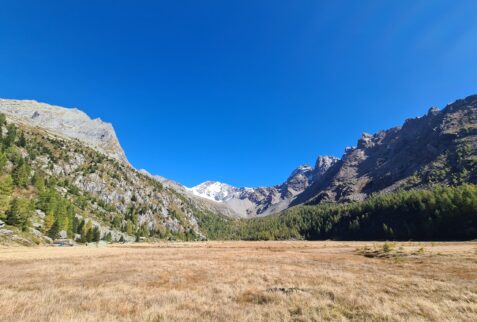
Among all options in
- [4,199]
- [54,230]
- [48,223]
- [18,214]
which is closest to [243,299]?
[4,199]

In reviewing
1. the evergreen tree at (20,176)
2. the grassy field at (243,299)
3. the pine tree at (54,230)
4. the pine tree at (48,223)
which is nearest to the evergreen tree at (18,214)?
the pine tree at (48,223)

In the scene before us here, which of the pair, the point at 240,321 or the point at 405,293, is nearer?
the point at 240,321

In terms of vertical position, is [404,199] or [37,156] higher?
[37,156]

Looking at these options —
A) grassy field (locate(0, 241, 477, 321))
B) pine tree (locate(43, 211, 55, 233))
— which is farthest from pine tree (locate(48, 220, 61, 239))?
grassy field (locate(0, 241, 477, 321))

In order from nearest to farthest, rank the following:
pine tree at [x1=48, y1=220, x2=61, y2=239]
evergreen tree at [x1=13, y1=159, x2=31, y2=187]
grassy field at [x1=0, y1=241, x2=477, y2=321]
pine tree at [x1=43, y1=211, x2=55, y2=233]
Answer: grassy field at [x1=0, y1=241, x2=477, y2=321]
pine tree at [x1=43, y1=211, x2=55, y2=233]
pine tree at [x1=48, y1=220, x2=61, y2=239]
evergreen tree at [x1=13, y1=159, x2=31, y2=187]

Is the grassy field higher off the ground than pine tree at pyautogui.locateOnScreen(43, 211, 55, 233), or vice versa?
pine tree at pyautogui.locateOnScreen(43, 211, 55, 233)

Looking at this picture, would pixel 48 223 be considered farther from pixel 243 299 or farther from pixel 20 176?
pixel 243 299

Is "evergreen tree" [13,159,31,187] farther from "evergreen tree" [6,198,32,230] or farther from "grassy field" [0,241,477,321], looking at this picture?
"grassy field" [0,241,477,321]

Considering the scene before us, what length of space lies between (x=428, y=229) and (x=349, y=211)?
86.3 metres

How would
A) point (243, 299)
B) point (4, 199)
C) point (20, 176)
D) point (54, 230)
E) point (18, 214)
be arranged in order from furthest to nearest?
point (20, 176) → point (54, 230) → point (18, 214) → point (4, 199) → point (243, 299)

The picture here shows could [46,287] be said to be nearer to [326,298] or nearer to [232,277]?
[232,277]

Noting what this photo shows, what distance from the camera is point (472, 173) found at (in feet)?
619

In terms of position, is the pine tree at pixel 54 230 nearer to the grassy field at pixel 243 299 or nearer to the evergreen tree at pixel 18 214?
the evergreen tree at pixel 18 214

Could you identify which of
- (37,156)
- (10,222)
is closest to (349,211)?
(10,222)
